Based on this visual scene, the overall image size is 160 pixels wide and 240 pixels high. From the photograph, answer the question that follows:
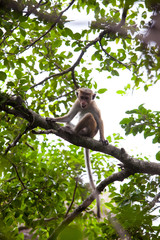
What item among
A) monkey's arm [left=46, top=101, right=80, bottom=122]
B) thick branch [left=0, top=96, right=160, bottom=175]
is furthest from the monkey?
thick branch [left=0, top=96, right=160, bottom=175]

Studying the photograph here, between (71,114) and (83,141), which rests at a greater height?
(71,114)

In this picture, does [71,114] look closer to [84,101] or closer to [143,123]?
[84,101]

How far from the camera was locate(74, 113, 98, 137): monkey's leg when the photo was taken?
5.25m

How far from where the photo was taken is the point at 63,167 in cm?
556

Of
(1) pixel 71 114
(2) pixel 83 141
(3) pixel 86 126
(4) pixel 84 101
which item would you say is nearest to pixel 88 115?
(3) pixel 86 126

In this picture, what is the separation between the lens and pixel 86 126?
17.9ft

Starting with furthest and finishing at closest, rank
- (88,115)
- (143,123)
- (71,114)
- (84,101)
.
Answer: (71,114) → (84,101) → (88,115) → (143,123)

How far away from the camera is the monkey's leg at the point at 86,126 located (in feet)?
17.2

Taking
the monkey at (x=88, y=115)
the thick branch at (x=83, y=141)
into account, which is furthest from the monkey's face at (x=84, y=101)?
the thick branch at (x=83, y=141)

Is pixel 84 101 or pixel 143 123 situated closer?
pixel 143 123

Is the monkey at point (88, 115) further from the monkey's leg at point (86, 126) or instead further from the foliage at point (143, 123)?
the foliage at point (143, 123)

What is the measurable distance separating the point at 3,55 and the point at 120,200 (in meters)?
3.13

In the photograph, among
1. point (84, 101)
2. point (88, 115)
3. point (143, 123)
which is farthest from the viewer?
point (84, 101)

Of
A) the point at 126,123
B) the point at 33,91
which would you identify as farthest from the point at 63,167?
the point at 126,123
